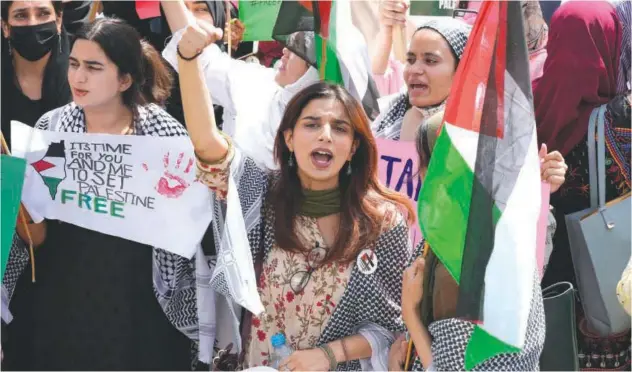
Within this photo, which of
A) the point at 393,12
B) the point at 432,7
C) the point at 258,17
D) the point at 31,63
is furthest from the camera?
the point at 432,7

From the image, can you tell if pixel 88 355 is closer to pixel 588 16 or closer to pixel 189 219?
pixel 189 219

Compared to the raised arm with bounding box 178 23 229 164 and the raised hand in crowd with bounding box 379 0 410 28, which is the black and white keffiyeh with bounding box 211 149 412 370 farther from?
the raised hand in crowd with bounding box 379 0 410 28

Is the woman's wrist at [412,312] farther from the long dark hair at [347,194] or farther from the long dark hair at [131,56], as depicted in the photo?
the long dark hair at [131,56]

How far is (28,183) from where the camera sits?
13.5 feet

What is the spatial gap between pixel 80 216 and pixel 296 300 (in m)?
1.01

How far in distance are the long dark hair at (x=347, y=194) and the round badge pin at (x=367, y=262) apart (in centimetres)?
2

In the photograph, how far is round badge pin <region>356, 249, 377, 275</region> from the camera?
3.56 meters

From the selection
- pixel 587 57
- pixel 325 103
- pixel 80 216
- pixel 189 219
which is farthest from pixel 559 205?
pixel 80 216

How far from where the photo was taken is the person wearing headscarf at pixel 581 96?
13.1ft

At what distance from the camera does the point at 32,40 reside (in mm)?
4984

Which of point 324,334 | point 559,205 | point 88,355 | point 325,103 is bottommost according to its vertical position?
point 88,355

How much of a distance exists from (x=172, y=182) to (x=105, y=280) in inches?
Result: 18.6

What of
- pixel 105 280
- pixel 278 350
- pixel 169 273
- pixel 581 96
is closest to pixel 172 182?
pixel 169 273

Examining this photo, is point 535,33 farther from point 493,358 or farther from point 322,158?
point 493,358
